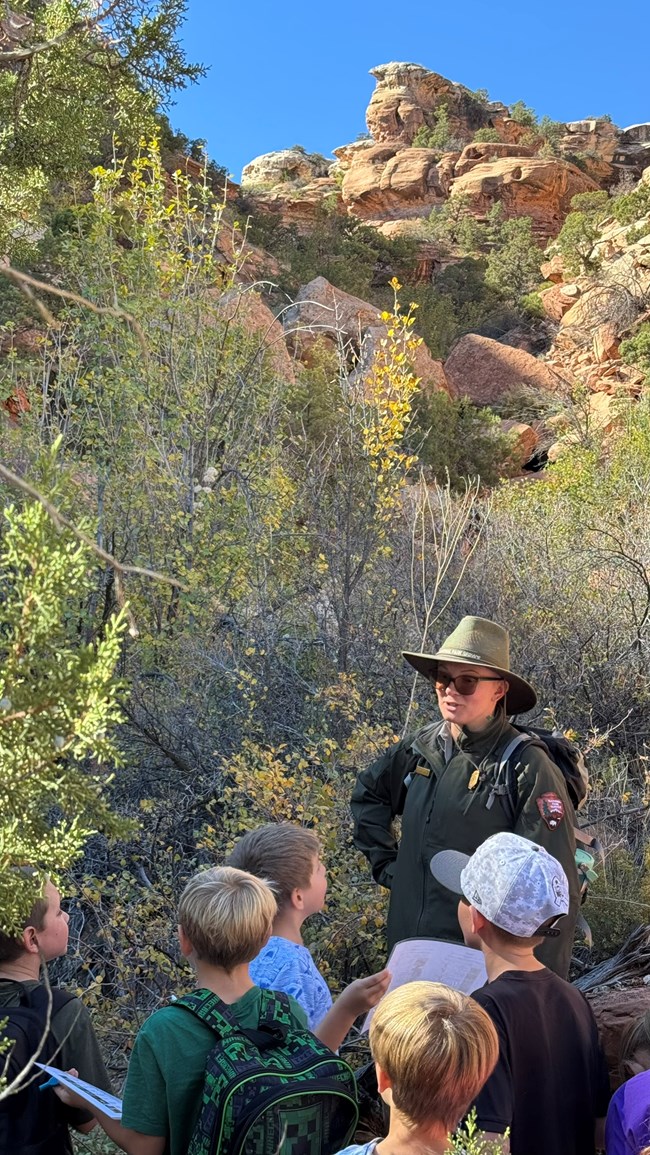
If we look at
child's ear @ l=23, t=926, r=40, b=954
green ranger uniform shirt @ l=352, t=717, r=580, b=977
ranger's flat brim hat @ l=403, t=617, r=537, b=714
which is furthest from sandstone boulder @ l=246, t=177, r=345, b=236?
child's ear @ l=23, t=926, r=40, b=954

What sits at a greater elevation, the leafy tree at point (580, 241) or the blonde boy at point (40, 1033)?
the leafy tree at point (580, 241)

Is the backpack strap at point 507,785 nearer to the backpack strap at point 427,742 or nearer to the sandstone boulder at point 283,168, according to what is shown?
the backpack strap at point 427,742

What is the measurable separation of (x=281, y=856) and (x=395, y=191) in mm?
45092

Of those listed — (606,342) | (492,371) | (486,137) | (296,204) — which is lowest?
(492,371)

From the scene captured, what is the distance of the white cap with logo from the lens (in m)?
2.16

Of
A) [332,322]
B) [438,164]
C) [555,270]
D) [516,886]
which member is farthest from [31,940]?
[438,164]

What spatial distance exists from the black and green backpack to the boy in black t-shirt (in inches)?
13.3

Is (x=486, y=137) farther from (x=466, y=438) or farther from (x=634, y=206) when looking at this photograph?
(x=466, y=438)

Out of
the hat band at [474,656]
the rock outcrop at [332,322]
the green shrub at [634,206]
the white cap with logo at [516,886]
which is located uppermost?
the green shrub at [634,206]

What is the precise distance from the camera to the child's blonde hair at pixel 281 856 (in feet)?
8.82

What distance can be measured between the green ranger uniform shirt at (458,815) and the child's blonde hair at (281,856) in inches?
15.7

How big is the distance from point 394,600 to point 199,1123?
488 cm

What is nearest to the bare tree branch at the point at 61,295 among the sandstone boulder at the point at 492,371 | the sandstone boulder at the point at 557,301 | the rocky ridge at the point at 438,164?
the sandstone boulder at the point at 492,371

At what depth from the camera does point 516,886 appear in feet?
7.13
